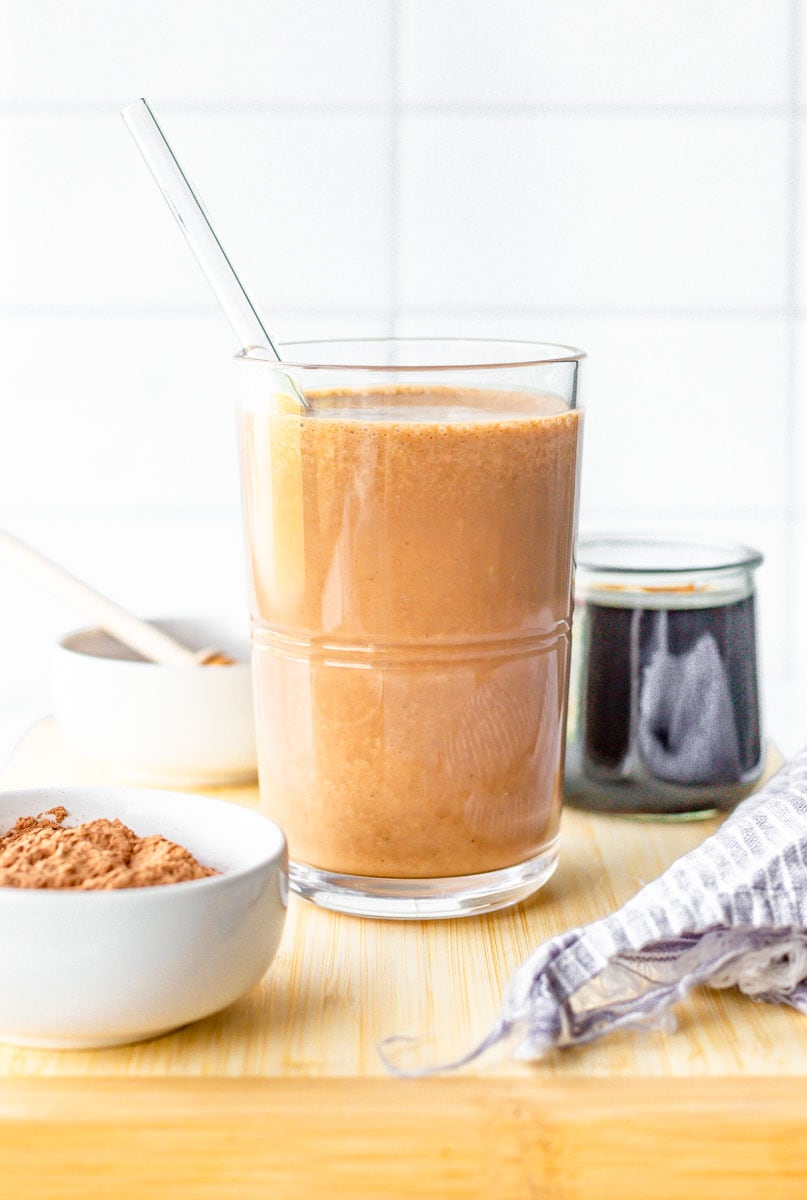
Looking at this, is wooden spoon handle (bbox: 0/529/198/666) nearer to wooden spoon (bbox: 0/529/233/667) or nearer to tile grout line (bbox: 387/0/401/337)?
wooden spoon (bbox: 0/529/233/667)

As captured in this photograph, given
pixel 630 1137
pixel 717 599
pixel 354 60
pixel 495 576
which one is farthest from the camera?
pixel 354 60

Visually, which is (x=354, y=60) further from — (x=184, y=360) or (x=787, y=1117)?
(x=787, y=1117)

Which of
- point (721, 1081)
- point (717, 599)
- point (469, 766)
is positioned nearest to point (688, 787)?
point (717, 599)

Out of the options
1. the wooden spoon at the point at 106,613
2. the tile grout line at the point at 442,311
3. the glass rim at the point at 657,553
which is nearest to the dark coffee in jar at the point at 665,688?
the glass rim at the point at 657,553

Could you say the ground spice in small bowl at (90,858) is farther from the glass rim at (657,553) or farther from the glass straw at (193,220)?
the glass rim at (657,553)

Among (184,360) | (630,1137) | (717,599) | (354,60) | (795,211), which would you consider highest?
(354,60)

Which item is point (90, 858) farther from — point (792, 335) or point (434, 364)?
point (792, 335)

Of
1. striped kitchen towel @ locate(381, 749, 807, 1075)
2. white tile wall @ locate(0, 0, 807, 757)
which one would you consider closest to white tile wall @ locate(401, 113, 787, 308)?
white tile wall @ locate(0, 0, 807, 757)

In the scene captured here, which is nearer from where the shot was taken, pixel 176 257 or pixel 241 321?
pixel 241 321
